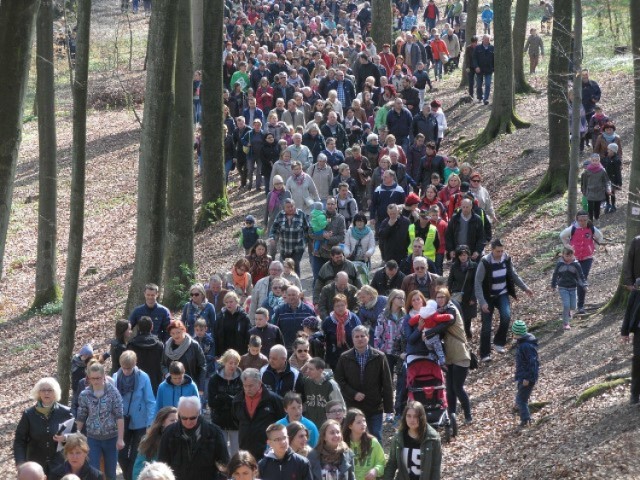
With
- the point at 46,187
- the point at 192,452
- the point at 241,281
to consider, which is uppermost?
the point at 192,452

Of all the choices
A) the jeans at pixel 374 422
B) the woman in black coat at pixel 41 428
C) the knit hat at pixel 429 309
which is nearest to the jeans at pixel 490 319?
the knit hat at pixel 429 309

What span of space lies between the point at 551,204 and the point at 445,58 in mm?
18590

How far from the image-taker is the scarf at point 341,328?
1345 centimetres

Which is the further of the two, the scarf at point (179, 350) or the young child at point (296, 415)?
the scarf at point (179, 350)

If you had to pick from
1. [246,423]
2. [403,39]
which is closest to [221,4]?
[403,39]

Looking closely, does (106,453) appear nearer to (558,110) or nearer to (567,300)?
(567,300)

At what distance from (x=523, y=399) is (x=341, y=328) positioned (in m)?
2.38

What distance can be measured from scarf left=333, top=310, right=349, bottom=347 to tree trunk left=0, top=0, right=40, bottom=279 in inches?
261

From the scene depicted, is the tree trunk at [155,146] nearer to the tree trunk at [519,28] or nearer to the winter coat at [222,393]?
the winter coat at [222,393]

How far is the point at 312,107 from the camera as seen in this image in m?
28.5

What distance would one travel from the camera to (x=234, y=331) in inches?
563

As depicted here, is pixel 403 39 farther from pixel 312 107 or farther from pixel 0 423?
pixel 0 423

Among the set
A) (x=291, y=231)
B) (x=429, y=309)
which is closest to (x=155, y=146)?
(x=291, y=231)

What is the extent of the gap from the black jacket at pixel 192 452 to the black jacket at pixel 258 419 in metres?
1.12
